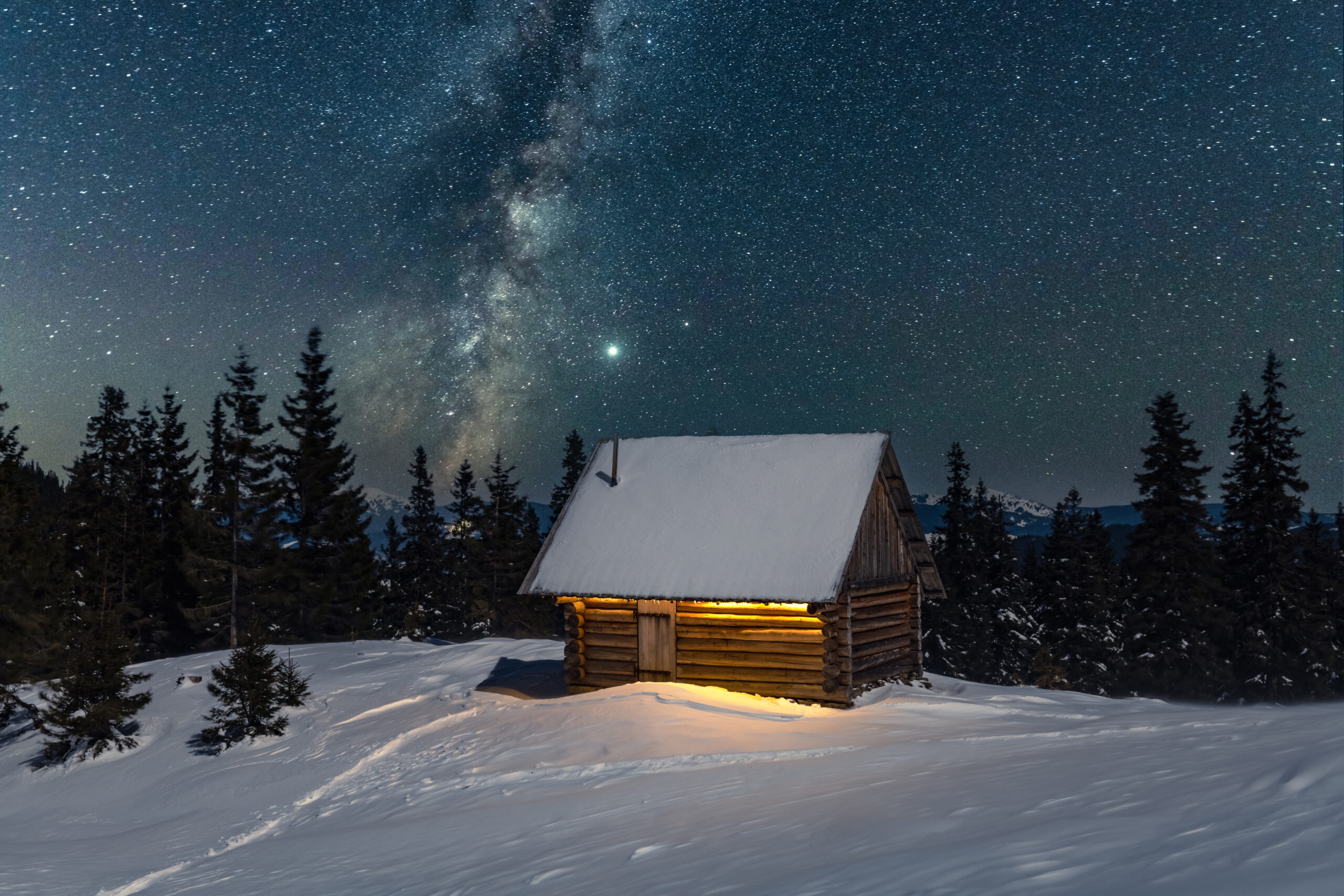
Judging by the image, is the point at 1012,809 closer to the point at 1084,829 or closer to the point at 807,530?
the point at 1084,829

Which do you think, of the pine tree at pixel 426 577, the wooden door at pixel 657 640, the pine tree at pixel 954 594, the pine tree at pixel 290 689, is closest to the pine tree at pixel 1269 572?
the pine tree at pixel 954 594

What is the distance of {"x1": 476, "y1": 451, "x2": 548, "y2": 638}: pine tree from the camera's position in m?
55.3

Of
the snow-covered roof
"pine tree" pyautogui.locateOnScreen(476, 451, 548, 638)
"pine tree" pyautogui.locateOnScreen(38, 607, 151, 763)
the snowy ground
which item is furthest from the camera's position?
"pine tree" pyautogui.locateOnScreen(476, 451, 548, 638)

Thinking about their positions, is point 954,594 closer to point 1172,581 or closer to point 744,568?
point 1172,581

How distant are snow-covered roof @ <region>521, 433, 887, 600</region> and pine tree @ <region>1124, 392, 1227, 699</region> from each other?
73.7 ft

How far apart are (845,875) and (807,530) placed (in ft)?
45.4

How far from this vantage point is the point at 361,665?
26.7m

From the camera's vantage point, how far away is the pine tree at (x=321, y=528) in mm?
42969

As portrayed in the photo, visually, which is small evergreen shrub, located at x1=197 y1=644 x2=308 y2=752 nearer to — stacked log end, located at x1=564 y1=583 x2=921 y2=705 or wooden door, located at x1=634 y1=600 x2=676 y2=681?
stacked log end, located at x1=564 y1=583 x2=921 y2=705

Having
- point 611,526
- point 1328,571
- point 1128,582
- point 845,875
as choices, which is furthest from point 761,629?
point 1328,571

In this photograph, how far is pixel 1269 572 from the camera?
114 feet

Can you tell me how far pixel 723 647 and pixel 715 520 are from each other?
322cm

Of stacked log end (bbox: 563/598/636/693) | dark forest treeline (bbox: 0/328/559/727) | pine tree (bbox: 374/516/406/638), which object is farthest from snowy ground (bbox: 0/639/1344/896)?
pine tree (bbox: 374/516/406/638)

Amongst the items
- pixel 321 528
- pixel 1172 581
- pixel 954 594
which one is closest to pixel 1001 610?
pixel 954 594
